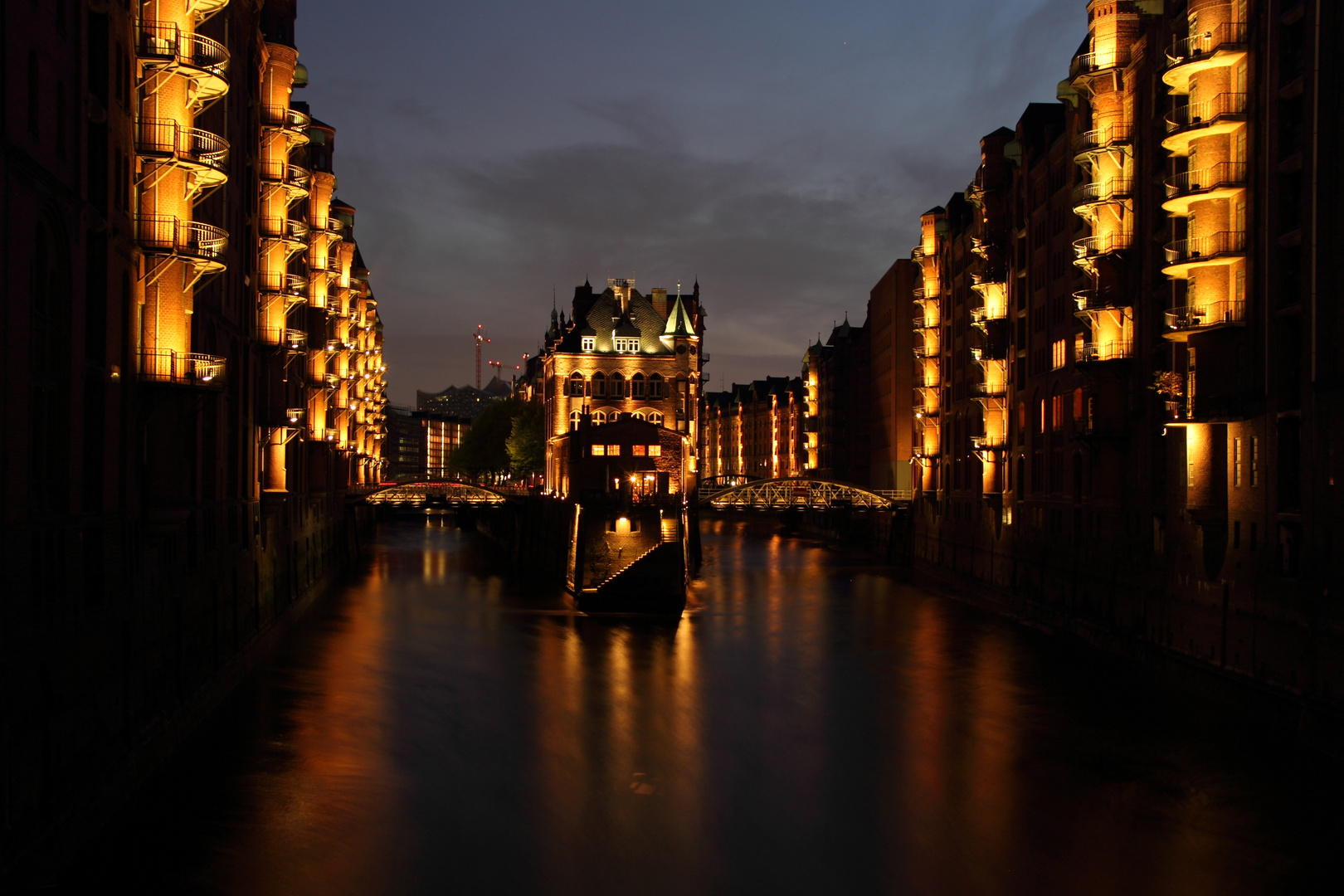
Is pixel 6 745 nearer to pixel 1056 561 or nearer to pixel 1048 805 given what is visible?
pixel 1048 805

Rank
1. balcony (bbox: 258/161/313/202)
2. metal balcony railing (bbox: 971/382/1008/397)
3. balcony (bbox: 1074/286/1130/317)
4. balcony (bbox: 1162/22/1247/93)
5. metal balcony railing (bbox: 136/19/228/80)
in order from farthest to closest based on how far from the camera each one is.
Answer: metal balcony railing (bbox: 971/382/1008/397) < balcony (bbox: 258/161/313/202) < balcony (bbox: 1074/286/1130/317) < balcony (bbox: 1162/22/1247/93) < metal balcony railing (bbox: 136/19/228/80)

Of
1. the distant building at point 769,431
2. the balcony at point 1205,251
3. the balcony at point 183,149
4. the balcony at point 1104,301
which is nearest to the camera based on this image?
the balcony at point 183,149

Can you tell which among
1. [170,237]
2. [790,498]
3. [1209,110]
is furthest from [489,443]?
[170,237]

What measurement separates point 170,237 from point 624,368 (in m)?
76.1

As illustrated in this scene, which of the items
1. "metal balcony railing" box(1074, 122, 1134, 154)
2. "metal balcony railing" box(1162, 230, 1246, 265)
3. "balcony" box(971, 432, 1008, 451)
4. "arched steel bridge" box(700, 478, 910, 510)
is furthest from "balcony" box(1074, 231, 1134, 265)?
"arched steel bridge" box(700, 478, 910, 510)

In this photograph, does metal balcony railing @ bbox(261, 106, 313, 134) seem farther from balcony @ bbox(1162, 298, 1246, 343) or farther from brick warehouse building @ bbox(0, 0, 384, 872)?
balcony @ bbox(1162, 298, 1246, 343)

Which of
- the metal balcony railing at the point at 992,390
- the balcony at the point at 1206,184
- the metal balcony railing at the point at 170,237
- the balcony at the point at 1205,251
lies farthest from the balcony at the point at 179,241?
the metal balcony railing at the point at 992,390

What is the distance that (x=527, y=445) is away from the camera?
120500mm

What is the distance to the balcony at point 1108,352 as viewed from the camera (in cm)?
4247

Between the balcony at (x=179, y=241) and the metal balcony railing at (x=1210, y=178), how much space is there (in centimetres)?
2653

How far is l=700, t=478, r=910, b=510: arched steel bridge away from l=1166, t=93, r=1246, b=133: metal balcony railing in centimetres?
5211

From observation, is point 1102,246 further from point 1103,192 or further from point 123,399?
point 123,399

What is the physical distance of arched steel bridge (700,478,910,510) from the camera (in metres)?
87.2

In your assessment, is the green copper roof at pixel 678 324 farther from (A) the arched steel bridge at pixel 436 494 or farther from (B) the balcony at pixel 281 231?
(B) the balcony at pixel 281 231
